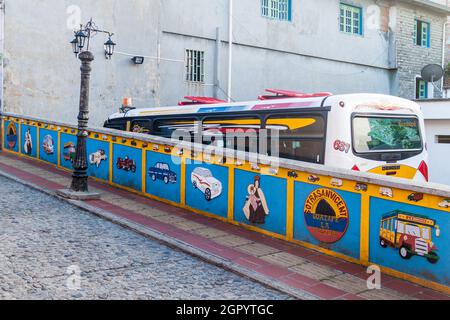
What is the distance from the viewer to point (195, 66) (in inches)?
733

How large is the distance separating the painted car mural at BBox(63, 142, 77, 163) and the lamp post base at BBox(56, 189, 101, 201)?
2885 millimetres

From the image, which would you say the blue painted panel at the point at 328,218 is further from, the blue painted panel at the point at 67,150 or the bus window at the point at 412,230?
the blue painted panel at the point at 67,150

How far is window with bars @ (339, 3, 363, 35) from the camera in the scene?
912 inches

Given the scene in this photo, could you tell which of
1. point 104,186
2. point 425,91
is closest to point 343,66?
point 425,91

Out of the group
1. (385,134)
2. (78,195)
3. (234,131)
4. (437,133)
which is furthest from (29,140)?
(437,133)

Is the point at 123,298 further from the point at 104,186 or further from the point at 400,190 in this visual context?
the point at 104,186

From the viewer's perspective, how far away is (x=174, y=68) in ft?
59.2

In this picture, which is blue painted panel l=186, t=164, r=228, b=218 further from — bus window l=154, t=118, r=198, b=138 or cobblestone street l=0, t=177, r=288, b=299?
bus window l=154, t=118, r=198, b=138

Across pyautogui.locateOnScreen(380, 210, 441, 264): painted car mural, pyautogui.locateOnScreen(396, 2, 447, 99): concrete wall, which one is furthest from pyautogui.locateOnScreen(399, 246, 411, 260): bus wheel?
pyautogui.locateOnScreen(396, 2, 447, 99): concrete wall

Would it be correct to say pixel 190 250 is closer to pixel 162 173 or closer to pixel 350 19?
pixel 162 173

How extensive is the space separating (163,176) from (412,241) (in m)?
5.00
